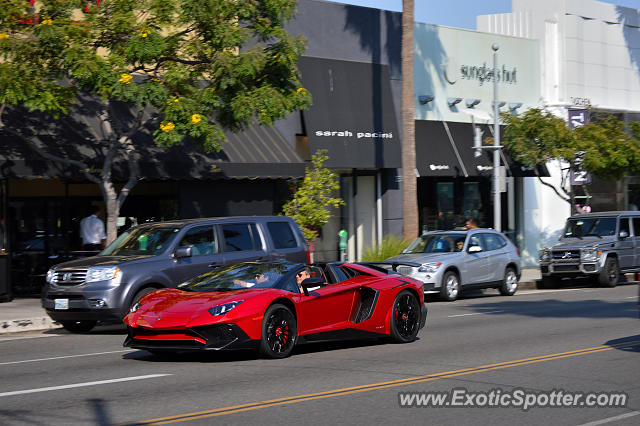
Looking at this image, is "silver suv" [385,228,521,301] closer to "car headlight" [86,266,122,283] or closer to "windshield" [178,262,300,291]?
"car headlight" [86,266,122,283]

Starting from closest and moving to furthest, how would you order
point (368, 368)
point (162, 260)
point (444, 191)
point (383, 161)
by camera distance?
point (368, 368) < point (162, 260) < point (383, 161) < point (444, 191)

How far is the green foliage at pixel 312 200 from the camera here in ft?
76.0

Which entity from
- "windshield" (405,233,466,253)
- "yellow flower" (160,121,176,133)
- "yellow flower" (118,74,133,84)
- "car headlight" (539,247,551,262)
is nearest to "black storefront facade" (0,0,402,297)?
"yellow flower" (160,121,176,133)

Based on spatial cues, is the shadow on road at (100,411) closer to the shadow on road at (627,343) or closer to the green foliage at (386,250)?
the shadow on road at (627,343)

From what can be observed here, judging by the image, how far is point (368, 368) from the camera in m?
10.2

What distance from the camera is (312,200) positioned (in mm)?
23359

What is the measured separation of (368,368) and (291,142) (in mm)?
15668

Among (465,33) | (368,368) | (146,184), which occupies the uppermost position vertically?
(465,33)

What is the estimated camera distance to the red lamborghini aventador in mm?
10266

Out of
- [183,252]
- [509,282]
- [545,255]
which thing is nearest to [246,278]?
[183,252]

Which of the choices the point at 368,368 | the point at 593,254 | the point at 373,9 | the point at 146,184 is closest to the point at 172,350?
the point at 368,368

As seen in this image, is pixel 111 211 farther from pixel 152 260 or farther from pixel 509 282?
pixel 509 282

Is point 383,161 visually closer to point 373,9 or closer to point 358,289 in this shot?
point 373,9

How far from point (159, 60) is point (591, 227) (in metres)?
14.2
